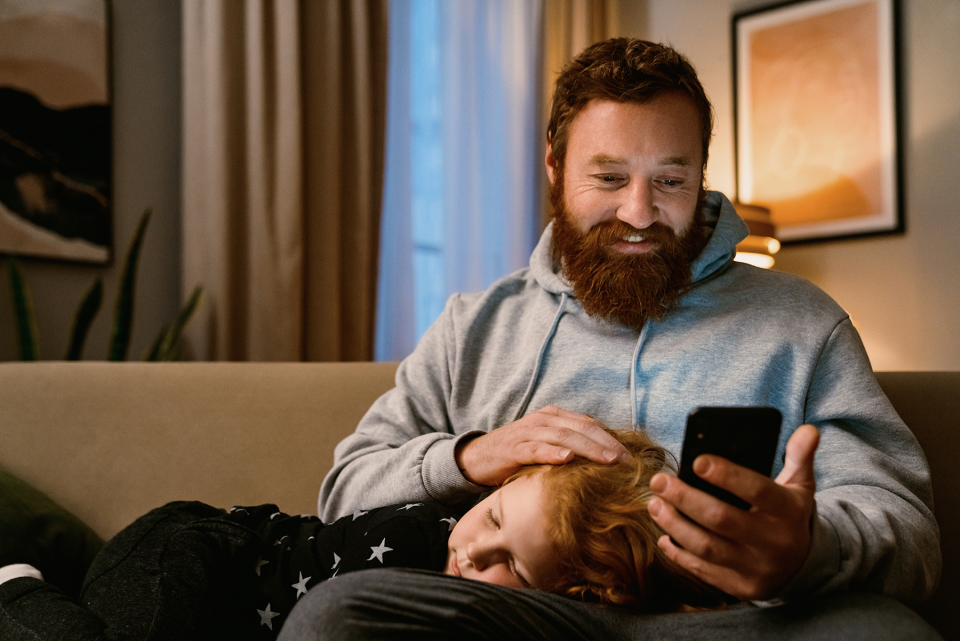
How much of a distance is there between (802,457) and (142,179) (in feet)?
8.81

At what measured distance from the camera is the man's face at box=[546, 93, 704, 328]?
4.66 feet

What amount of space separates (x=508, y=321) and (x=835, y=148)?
2782 mm

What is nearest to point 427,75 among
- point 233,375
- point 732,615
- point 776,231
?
point 776,231

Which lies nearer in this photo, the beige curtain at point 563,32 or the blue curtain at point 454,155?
the blue curtain at point 454,155

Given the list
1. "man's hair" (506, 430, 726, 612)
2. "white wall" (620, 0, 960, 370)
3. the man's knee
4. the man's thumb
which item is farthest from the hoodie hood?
"white wall" (620, 0, 960, 370)

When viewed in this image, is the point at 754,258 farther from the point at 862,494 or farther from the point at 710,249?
the point at 862,494

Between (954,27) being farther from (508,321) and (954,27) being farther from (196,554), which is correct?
(196,554)

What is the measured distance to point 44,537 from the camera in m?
1.44

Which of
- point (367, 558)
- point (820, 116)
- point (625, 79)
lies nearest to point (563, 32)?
point (820, 116)

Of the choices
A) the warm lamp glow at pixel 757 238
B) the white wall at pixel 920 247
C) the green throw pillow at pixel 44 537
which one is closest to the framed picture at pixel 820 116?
the white wall at pixel 920 247

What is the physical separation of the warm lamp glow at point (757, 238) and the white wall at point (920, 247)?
0.47 m

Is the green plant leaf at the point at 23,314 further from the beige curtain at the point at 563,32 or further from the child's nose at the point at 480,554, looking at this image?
the beige curtain at the point at 563,32

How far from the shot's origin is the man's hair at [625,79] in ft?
4.72

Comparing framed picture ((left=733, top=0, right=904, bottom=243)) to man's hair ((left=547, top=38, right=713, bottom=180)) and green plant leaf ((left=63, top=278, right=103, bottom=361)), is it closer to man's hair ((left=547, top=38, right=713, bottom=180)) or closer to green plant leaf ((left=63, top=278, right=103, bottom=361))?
man's hair ((left=547, top=38, right=713, bottom=180))
